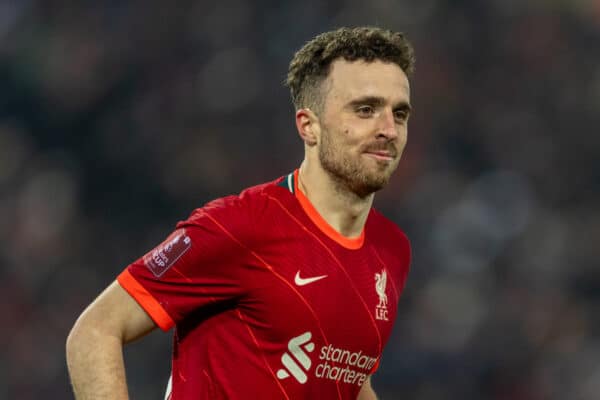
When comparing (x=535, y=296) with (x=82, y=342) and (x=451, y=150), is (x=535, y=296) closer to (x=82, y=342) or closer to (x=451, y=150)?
(x=451, y=150)

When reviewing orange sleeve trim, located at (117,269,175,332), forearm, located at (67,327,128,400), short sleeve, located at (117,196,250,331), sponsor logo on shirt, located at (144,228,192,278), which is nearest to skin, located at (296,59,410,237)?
short sleeve, located at (117,196,250,331)

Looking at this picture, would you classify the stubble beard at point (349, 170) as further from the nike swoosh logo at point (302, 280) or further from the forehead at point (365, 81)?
the nike swoosh logo at point (302, 280)

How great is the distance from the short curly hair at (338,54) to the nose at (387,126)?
0.20m

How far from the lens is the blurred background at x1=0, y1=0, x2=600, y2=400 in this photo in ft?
21.8

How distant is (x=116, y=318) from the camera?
2.76 m

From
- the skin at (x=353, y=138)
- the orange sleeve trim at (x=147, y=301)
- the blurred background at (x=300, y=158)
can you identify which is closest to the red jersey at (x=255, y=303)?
the orange sleeve trim at (x=147, y=301)

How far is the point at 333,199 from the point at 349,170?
5.4 inches

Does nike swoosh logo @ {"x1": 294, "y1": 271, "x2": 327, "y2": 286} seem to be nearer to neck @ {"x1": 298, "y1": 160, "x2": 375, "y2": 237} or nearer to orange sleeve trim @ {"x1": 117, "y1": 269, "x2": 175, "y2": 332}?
neck @ {"x1": 298, "y1": 160, "x2": 375, "y2": 237}

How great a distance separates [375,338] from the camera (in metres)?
3.05

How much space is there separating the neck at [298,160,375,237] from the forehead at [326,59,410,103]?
0.84ft

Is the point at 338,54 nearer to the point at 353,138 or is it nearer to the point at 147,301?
the point at 353,138

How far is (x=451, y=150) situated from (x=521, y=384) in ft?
6.06

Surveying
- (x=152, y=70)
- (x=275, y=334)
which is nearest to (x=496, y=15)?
(x=152, y=70)

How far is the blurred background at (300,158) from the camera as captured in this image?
262 inches
